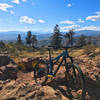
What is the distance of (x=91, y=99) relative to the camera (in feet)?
15.6

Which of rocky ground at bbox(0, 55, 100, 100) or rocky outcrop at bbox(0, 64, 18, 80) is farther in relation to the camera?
rocky outcrop at bbox(0, 64, 18, 80)

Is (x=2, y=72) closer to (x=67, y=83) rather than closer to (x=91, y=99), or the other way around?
(x=67, y=83)

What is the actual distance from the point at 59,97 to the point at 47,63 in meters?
1.62

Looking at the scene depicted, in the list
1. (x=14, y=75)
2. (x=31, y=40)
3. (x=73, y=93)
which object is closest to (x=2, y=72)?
(x=14, y=75)

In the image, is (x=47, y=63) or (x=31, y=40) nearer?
(x=47, y=63)

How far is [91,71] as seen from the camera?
18.8ft

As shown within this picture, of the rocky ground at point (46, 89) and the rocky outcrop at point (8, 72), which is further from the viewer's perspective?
the rocky outcrop at point (8, 72)

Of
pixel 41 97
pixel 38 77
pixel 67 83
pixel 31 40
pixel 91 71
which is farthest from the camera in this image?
pixel 31 40

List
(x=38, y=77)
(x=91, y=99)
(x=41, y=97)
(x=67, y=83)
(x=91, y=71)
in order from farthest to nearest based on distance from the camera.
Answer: (x=38, y=77)
(x=91, y=71)
(x=67, y=83)
(x=91, y=99)
(x=41, y=97)

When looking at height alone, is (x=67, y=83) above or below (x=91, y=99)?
above

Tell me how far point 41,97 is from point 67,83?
4.85 ft

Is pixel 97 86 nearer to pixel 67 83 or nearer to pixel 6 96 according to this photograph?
pixel 67 83

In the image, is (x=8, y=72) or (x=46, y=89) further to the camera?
(x=8, y=72)

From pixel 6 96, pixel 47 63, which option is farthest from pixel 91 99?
pixel 6 96
